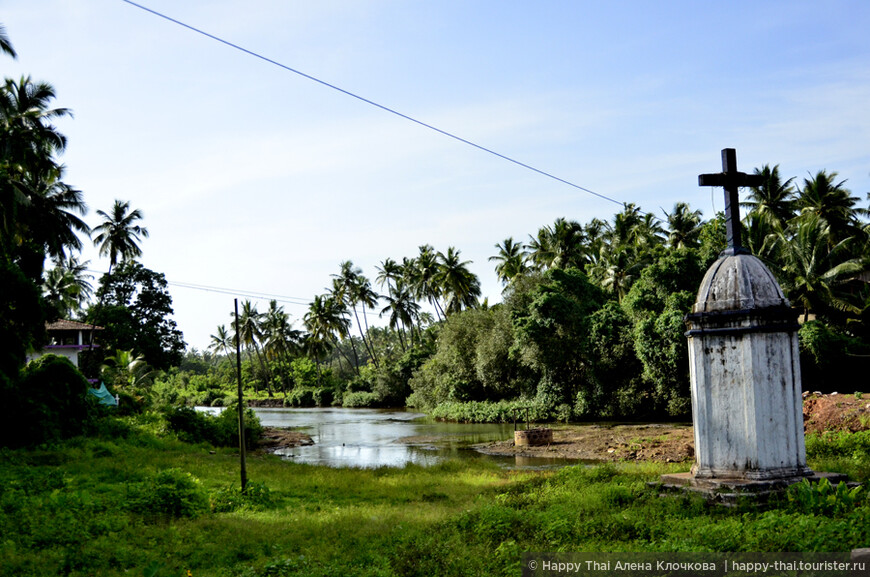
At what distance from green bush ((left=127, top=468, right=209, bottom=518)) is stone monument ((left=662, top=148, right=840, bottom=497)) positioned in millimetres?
9786

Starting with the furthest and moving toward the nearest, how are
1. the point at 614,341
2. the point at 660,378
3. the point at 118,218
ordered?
the point at 118,218, the point at 614,341, the point at 660,378

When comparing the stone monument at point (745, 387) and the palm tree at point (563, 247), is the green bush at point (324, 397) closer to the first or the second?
the palm tree at point (563, 247)

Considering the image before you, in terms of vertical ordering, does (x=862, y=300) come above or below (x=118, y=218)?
below

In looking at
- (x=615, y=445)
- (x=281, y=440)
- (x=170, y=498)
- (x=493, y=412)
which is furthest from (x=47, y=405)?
(x=493, y=412)

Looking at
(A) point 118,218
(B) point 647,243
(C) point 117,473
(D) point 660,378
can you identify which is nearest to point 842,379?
(D) point 660,378

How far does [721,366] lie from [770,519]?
3.13 m

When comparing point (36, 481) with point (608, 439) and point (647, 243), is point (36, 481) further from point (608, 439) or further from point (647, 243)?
point (647, 243)

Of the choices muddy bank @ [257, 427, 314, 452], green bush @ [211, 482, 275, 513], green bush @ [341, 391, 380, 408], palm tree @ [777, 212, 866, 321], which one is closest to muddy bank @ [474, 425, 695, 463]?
muddy bank @ [257, 427, 314, 452]

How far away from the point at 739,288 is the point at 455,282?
2048 inches

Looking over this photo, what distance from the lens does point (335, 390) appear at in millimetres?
82375

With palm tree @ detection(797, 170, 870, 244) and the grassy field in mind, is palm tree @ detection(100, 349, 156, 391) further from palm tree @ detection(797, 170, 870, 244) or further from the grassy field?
palm tree @ detection(797, 170, 870, 244)

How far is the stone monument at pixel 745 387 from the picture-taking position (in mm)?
10984

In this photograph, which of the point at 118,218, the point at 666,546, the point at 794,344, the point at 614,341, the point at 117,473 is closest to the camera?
the point at 666,546

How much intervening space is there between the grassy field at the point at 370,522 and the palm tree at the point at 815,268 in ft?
68.9
